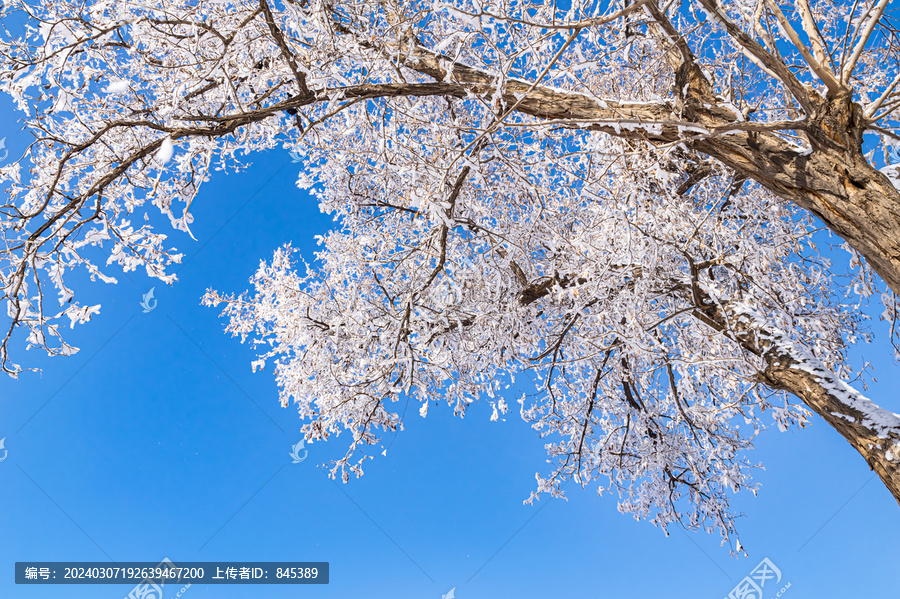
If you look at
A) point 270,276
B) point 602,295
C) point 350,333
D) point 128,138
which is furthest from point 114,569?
point 602,295

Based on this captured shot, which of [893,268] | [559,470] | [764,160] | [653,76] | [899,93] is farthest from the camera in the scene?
[559,470]

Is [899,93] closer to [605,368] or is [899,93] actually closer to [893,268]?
[893,268]

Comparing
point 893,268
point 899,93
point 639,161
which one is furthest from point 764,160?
point 639,161

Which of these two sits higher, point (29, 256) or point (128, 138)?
point (128, 138)

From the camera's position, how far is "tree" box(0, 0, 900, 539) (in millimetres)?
3072

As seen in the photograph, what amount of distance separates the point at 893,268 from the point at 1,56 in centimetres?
623

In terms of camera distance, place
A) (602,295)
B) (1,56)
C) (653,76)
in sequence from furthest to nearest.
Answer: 1. (653,76)
2. (602,295)
3. (1,56)

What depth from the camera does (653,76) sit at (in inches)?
222

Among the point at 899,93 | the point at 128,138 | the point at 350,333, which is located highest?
the point at 128,138

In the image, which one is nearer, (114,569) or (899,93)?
(899,93)

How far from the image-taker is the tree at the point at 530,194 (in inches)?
121

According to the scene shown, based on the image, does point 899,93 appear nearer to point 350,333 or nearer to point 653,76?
point 653,76

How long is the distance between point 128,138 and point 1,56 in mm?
1097

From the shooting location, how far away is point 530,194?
5.07 metres
